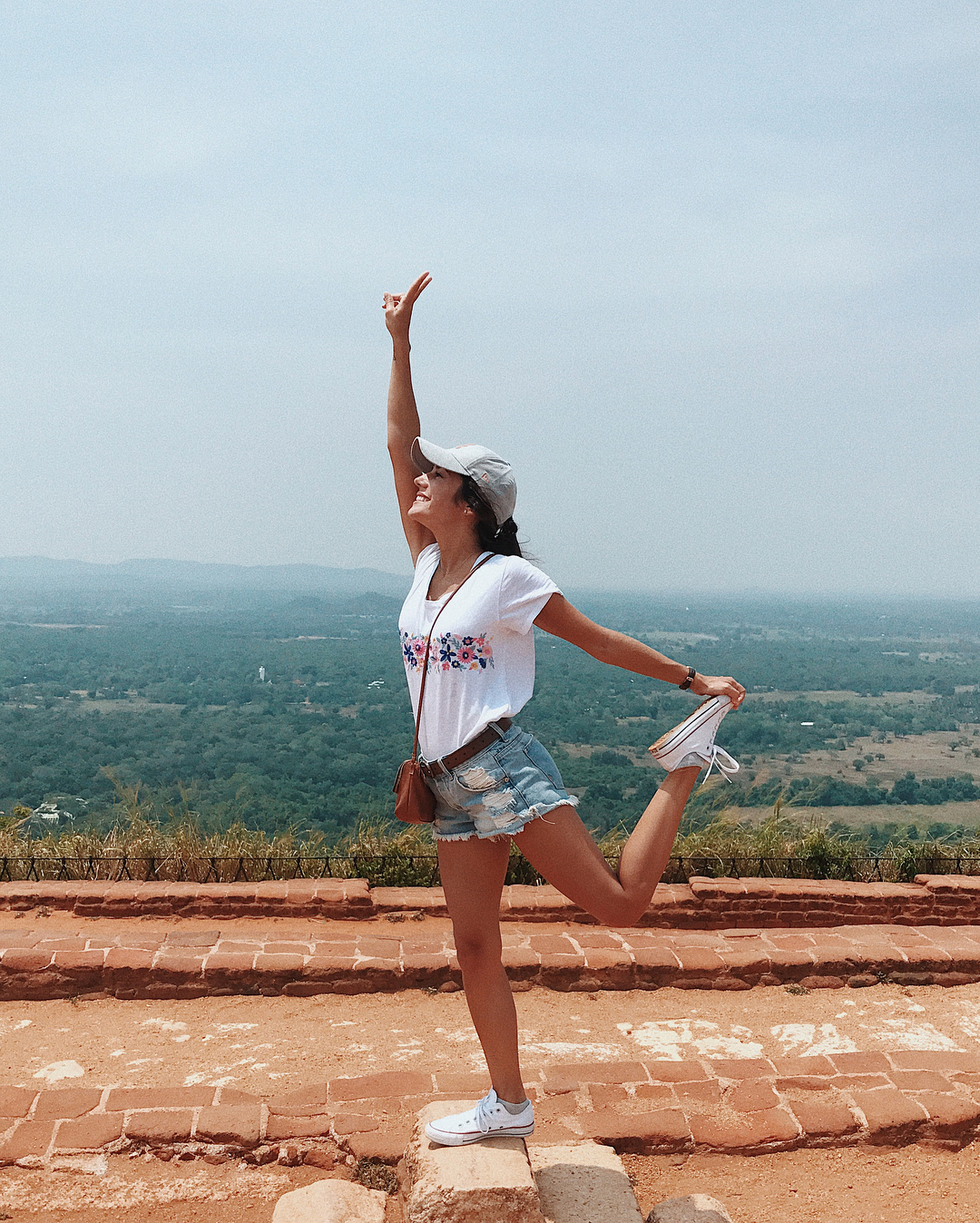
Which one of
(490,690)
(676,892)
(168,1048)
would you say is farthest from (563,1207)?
(676,892)

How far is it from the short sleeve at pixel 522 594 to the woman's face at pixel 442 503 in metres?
0.22

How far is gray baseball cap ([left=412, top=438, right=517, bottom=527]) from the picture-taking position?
253 centimetres

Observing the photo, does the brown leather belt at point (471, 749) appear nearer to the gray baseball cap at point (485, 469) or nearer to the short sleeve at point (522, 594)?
the short sleeve at point (522, 594)

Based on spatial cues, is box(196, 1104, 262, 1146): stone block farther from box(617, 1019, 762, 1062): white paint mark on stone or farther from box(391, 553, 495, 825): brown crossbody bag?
box(617, 1019, 762, 1062): white paint mark on stone

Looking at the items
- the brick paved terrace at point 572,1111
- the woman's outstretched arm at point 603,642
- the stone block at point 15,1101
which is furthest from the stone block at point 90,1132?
the woman's outstretched arm at point 603,642

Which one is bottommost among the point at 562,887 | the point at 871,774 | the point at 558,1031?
the point at 871,774

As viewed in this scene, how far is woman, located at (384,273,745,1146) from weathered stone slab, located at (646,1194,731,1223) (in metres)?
0.47

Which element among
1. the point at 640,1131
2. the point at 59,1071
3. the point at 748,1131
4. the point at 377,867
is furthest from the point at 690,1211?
the point at 377,867

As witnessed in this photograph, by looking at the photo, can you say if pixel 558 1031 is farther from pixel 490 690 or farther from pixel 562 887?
pixel 490 690

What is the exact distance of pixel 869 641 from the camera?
70.5 m

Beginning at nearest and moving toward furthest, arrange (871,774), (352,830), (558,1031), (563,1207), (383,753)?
(563,1207) → (558,1031) → (352,830) → (383,753) → (871,774)

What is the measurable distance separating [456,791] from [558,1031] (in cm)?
268

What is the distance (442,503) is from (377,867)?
192 inches

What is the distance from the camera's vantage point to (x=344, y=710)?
37844 millimetres
